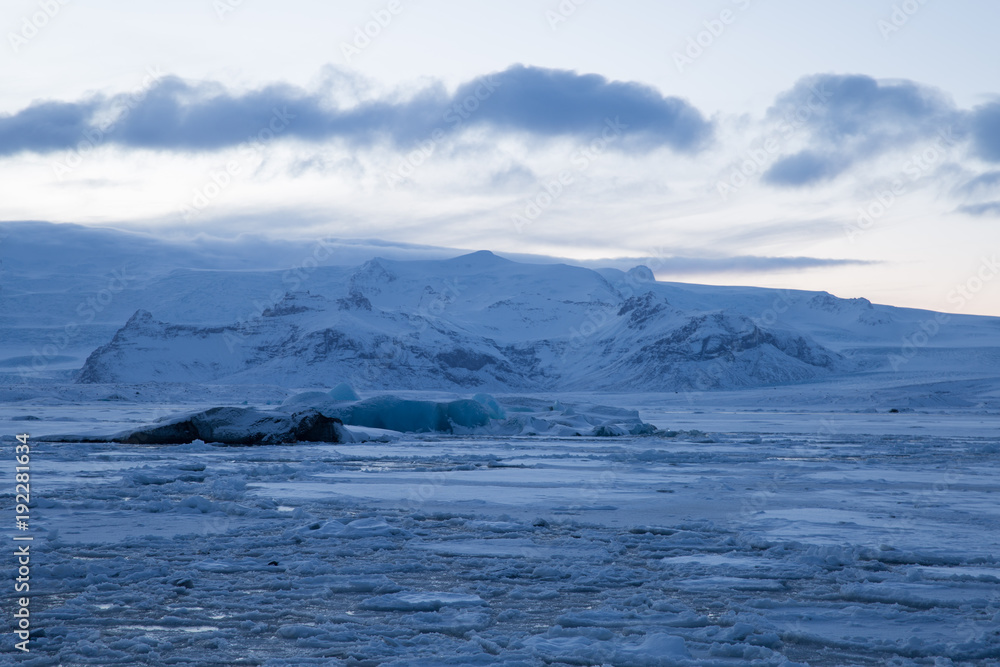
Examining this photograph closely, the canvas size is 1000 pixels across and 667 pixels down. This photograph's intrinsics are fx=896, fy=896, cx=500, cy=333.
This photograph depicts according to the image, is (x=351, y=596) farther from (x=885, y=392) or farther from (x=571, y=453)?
(x=885, y=392)

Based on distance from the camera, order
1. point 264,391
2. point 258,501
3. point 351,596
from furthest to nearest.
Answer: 1. point 264,391
2. point 258,501
3. point 351,596

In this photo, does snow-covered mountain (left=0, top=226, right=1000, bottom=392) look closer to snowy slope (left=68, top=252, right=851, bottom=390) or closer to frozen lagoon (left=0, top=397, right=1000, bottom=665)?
snowy slope (left=68, top=252, right=851, bottom=390)

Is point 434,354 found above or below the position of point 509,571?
below

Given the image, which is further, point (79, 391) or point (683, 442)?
point (79, 391)

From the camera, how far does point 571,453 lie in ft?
57.1

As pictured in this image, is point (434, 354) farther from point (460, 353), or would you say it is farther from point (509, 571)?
point (509, 571)

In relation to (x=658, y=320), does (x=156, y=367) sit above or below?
below

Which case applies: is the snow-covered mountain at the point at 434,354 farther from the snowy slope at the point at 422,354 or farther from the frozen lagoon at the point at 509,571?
the frozen lagoon at the point at 509,571

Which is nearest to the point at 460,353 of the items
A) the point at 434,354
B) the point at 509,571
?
the point at 434,354

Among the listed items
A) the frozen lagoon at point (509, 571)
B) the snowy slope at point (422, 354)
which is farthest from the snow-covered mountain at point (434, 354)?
the frozen lagoon at point (509, 571)

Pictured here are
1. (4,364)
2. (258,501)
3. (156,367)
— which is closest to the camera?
(258,501)

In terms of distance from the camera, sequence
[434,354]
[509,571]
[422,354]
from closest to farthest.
Answer: 1. [509,571]
2. [422,354]
3. [434,354]

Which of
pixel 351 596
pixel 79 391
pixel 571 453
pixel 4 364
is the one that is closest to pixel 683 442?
pixel 571 453

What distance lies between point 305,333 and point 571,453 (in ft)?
362
